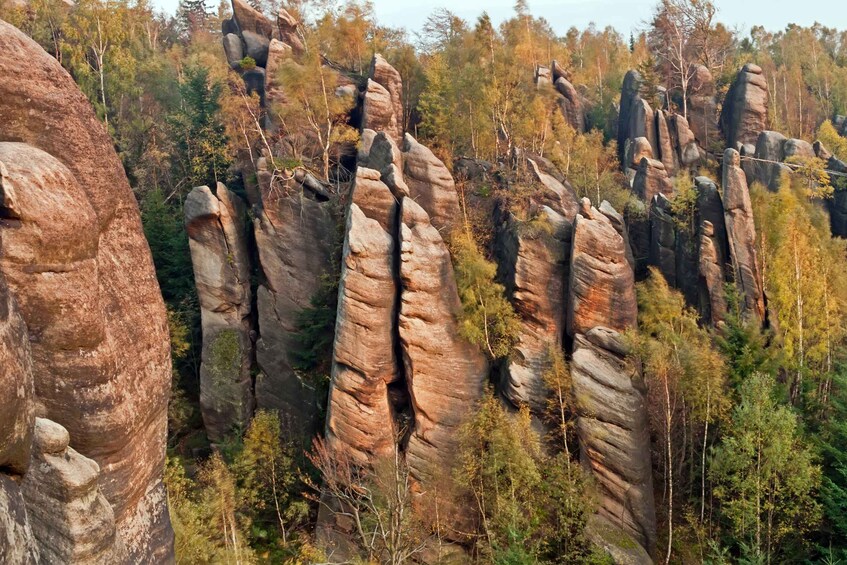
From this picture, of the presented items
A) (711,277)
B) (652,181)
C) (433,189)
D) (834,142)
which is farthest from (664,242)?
(834,142)

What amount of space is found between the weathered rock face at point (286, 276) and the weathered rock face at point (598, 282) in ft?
33.8

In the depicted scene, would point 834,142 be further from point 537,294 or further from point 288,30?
point 288,30

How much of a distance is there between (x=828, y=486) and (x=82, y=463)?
20.2 meters

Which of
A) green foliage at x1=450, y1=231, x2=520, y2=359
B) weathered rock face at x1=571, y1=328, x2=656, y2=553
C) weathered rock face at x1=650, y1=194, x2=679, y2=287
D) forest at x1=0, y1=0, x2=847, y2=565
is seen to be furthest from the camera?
weathered rock face at x1=650, y1=194, x2=679, y2=287

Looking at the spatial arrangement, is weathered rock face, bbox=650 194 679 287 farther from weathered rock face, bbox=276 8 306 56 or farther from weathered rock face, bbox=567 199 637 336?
weathered rock face, bbox=276 8 306 56

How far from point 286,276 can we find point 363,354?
664 cm

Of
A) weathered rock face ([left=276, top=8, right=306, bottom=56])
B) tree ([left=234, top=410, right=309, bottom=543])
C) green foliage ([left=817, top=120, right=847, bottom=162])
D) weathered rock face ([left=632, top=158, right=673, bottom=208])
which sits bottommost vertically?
tree ([left=234, top=410, right=309, bottom=543])

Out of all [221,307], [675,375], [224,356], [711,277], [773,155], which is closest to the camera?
[675,375]

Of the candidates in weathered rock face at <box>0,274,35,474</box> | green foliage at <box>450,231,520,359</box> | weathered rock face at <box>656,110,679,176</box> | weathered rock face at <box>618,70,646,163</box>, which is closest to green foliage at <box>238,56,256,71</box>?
green foliage at <box>450,231,520,359</box>

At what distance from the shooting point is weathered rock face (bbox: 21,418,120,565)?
305 inches

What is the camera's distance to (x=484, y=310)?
21.4 m

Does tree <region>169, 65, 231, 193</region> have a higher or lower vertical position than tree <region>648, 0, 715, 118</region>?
lower

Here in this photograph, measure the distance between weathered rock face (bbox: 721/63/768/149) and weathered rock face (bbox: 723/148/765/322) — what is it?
12.7m

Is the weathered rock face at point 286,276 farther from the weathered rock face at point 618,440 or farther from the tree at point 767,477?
the tree at point 767,477
